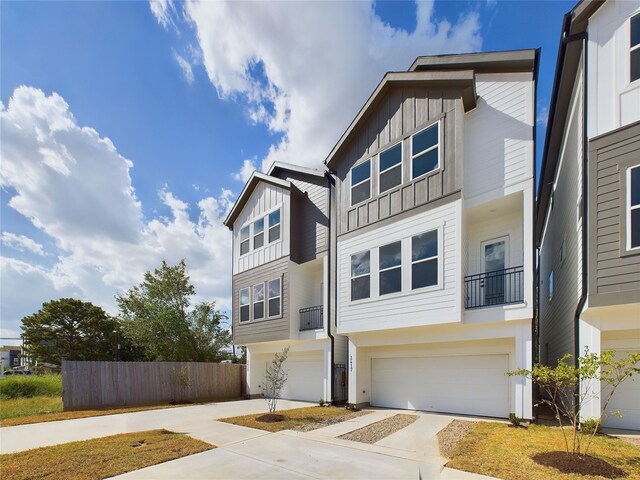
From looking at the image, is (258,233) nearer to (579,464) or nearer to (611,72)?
(611,72)

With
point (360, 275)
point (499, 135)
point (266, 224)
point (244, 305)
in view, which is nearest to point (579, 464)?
point (360, 275)

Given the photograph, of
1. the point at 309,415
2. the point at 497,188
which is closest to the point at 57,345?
the point at 309,415

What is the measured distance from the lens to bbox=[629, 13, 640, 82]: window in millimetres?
6996

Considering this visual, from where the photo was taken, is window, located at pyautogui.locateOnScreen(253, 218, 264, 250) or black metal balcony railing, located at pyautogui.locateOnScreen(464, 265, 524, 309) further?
window, located at pyautogui.locateOnScreen(253, 218, 264, 250)

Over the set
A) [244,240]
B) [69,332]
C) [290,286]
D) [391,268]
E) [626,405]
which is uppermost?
[244,240]

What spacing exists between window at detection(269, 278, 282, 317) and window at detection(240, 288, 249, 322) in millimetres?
1846

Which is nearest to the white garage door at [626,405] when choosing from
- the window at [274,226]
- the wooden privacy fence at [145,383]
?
the window at [274,226]

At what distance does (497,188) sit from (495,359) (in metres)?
4.60

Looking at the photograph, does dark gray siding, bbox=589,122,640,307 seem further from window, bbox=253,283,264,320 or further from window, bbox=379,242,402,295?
window, bbox=253,283,264,320

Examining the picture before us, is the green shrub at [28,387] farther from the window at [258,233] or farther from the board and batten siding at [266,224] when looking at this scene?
the window at [258,233]

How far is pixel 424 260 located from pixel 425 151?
3211 millimetres

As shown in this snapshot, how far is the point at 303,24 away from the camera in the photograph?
364 inches

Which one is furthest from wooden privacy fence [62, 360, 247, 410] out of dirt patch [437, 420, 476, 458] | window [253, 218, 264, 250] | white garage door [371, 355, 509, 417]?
dirt patch [437, 420, 476, 458]

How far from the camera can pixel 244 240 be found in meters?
17.1
